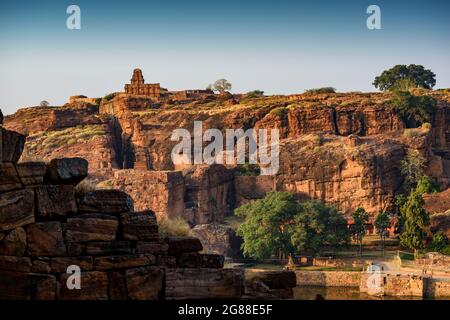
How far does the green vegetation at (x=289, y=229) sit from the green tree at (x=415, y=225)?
3770 mm

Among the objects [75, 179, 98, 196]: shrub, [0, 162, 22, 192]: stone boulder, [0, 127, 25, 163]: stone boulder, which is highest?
[0, 127, 25, 163]: stone boulder

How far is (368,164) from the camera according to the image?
262ft

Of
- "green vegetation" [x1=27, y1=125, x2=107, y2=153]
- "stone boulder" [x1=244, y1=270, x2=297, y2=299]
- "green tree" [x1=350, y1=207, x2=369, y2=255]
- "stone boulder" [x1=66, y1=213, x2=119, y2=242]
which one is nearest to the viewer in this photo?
"stone boulder" [x1=66, y1=213, x2=119, y2=242]

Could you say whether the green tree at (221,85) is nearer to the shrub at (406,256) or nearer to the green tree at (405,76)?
the green tree at (405,76)

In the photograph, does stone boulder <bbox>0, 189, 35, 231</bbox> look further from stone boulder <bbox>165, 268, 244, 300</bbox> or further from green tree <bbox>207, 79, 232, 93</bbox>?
green tree <bbox>207, 79, 232, 93</bbox>

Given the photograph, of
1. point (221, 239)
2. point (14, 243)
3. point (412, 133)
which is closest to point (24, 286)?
point (14, 243)

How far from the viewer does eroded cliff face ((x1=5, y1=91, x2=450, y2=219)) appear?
7919cm

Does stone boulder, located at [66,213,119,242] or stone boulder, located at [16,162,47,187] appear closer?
stone boulder, located at [16,162,47,187]

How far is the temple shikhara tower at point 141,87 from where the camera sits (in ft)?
339

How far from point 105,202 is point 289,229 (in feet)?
179

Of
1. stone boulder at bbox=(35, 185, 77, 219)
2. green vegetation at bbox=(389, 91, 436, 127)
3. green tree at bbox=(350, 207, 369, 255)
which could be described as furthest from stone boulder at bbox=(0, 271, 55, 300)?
green vegetation at bbox=(389, 91, 436, 127)

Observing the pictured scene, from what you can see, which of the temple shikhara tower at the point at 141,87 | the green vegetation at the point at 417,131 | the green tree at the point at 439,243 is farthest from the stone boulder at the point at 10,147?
the temple shikhara tower at the point at 141,87

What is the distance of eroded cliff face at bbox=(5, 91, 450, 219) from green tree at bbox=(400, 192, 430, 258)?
1040 centimetres
